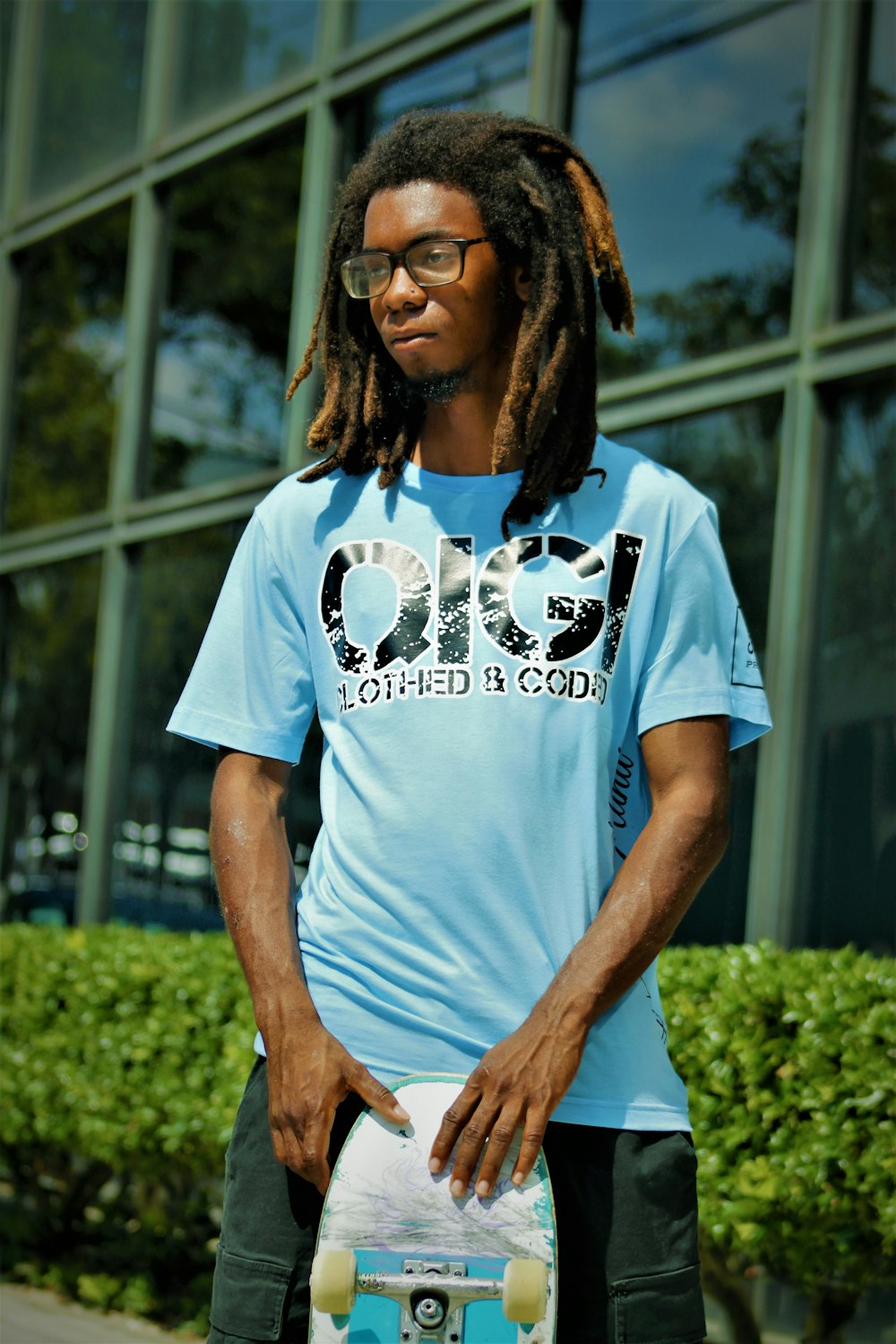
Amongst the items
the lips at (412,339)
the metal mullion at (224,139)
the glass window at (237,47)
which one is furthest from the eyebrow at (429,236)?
the glass window at (237,47)

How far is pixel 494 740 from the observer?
6.60 ft

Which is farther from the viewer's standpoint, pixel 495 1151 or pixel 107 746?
pixel 107 746

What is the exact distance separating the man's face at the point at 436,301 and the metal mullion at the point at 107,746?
17.6ft

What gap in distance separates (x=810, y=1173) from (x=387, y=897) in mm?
1870

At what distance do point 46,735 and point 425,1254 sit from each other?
645 centimetres

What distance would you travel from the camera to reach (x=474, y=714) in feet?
6.65

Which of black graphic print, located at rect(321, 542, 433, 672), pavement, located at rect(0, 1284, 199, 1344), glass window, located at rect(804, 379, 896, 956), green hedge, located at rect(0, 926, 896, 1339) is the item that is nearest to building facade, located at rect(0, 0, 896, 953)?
glass window, located at rect(804, 379, 896, 956)

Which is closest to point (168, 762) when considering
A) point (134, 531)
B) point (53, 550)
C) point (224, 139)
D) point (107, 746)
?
point (107, 746)

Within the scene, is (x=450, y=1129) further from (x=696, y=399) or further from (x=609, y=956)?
(x=696, y=399)

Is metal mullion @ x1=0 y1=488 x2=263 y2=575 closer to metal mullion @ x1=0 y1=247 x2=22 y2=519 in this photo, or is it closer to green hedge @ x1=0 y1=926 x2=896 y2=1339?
metal mullion @ x1=0 y1=247 x2=22 y2=519

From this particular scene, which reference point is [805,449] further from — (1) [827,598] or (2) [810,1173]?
(2) [810,1173]

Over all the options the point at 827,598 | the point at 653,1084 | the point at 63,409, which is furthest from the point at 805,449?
the point at 63,409

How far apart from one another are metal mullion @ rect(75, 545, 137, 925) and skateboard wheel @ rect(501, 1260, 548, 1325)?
18.9 ft

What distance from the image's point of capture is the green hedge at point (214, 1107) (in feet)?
11.6
